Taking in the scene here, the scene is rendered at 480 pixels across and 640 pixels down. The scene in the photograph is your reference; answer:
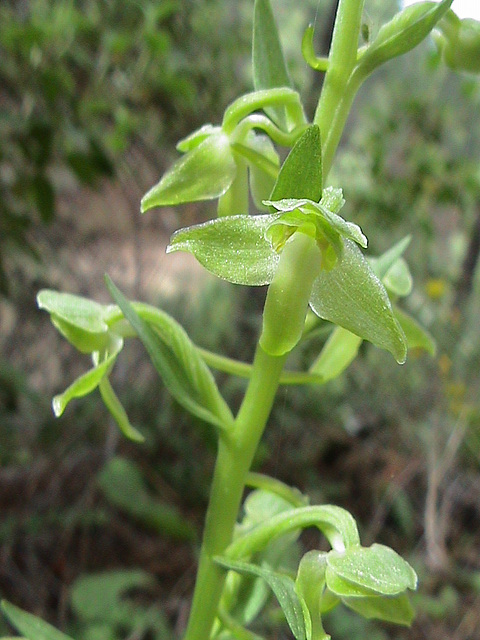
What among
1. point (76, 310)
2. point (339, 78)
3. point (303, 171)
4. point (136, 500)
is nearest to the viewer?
point (303, 171)

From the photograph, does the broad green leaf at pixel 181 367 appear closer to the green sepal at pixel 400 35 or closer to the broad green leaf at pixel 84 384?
the broad green leaf at pixel 84 384

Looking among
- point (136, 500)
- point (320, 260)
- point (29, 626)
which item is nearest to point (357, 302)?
point (320, 260)

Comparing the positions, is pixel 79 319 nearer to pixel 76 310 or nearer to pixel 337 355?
pixel 76 310

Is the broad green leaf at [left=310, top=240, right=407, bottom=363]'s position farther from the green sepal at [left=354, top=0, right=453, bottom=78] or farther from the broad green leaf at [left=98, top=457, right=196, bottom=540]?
the broad green leaf at [left=98, top=457, right=196, bottom=540]

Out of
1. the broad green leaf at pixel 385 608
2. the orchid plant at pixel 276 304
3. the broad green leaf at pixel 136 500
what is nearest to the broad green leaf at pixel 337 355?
the orchid plant at pixel 276 304

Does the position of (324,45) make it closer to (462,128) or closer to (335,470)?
(462,128)

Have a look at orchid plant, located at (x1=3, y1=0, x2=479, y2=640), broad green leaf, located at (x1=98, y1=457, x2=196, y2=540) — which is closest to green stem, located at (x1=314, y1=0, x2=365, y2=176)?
orchid plant, located at (x1=3, y1=0, x2=479, y2=640)
